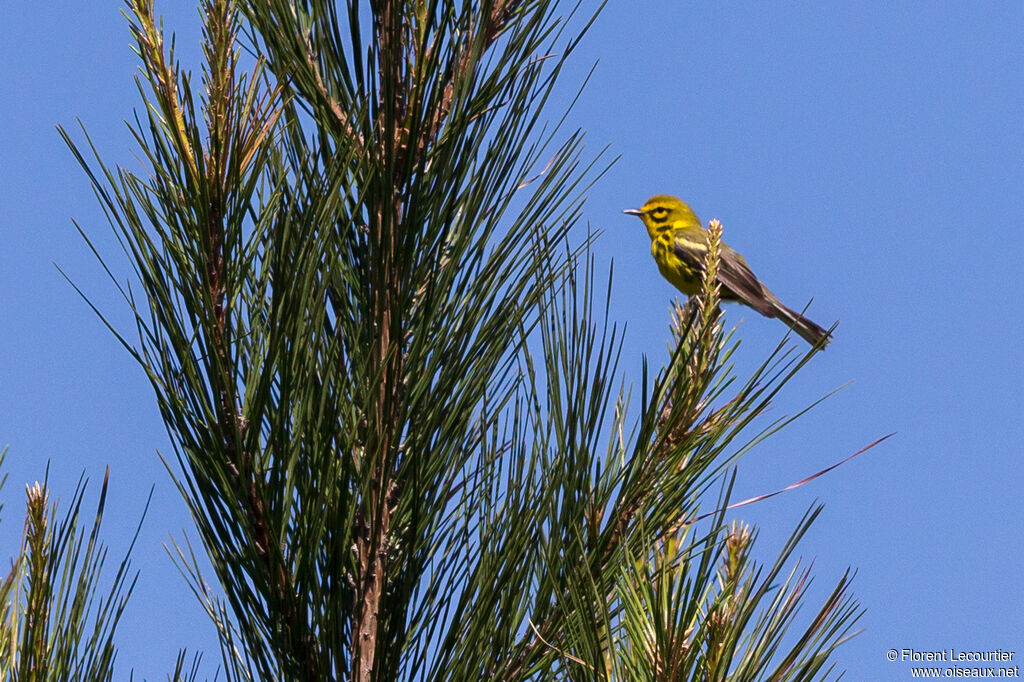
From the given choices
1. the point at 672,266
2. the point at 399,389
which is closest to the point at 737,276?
the point at 672,266

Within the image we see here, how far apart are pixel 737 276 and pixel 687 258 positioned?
56 cm

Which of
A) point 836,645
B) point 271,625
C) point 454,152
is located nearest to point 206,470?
point 271,625

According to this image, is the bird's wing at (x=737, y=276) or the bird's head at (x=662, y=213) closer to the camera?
the bird's wing at (x=737, y=276)

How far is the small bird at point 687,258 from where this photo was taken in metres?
6.88

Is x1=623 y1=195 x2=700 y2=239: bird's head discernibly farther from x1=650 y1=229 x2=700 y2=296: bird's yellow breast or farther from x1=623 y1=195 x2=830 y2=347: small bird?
x1=650 y1=229 x2=700 y2=296: bird's yellow breast

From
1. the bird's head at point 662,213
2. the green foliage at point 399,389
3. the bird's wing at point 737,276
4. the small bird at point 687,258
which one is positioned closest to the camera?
the green foliage at point 399,389

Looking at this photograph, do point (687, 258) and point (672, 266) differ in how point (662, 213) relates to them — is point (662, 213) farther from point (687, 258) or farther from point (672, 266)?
point (687, 258)

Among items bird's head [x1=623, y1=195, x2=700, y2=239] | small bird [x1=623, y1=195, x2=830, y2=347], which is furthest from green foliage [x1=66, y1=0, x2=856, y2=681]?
bird's head [x1=623, y1=195, x2=700, y2=239]

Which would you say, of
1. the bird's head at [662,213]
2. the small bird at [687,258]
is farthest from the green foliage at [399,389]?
the bird's head at [662,213]

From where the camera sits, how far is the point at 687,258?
22.6 ft

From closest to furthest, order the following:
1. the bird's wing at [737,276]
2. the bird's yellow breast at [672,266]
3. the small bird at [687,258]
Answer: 1. the bird's wing at [737,276]
2. the small bird at [687,258]
3. the bird's yellow breast at [672,266]

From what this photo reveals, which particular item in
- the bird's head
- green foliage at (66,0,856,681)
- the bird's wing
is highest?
the bird's head

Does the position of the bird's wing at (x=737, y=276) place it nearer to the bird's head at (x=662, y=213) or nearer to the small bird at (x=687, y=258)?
the small bird at (x=687, y=258)

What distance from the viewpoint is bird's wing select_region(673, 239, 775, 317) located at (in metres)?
6.77
